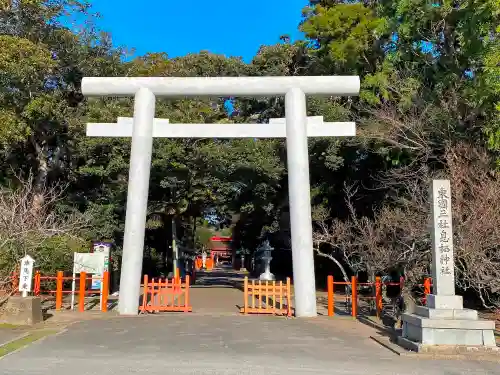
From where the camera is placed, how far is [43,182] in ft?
77.8

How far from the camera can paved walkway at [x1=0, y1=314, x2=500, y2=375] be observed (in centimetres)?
695

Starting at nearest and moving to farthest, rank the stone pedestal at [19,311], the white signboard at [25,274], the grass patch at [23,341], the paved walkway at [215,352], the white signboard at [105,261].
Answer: the paved walkway at [215,352] → the grass patch at [23,341] → the stone pedestal at [19,311] → the white signboard at [25,274] → the white signboard at [105,261]

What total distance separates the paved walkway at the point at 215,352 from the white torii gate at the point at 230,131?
6.50ft

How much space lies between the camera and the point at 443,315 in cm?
839

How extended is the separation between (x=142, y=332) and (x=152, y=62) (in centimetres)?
2133

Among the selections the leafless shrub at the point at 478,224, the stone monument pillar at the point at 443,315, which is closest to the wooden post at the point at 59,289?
the stone monument pillar at the point at 443,315

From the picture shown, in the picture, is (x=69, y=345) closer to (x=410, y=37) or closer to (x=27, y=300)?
(x=27, y=300)

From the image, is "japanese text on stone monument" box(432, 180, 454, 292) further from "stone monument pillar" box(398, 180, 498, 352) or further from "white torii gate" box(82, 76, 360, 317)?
"white torii gate" box(82, 76, 360, 317)

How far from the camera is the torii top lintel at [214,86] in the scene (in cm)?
1438

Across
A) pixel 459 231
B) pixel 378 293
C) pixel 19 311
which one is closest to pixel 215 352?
pixel 19 311

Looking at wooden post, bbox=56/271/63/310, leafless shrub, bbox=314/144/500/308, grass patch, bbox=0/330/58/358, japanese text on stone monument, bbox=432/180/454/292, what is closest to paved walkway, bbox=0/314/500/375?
grass patch, bbox=0/330/58/358

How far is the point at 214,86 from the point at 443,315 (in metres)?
8.91

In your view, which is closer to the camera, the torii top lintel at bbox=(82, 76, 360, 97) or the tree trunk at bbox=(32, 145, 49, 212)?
the torii top lintel at bbox=(82, 76, 360, 97)

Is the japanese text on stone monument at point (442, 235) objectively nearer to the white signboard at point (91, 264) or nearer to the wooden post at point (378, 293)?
the wooden post at point (378, 293)
